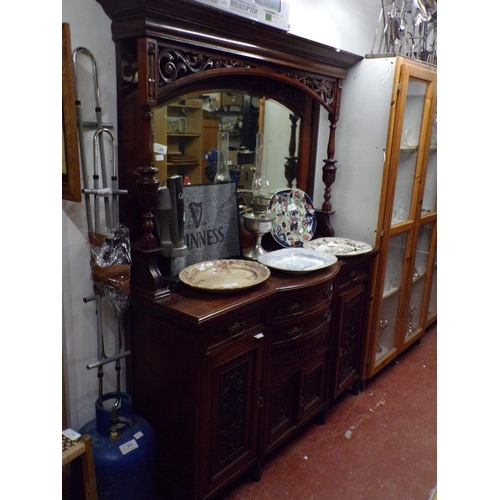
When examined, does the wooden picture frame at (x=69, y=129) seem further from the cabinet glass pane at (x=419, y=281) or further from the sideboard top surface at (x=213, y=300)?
the cabinet glass pane at (x=419, y=281)

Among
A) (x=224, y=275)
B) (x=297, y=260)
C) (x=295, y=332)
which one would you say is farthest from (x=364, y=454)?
(x=224, y=275)

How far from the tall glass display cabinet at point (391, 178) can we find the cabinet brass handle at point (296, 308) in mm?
764

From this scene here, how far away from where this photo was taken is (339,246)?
244cm

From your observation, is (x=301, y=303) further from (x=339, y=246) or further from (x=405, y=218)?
(x=405, y=218)

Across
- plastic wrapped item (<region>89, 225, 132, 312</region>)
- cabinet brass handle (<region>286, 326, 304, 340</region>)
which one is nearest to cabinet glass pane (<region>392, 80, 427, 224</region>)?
cabinet brass handle (<region>286, 326, 304, 340</region>)

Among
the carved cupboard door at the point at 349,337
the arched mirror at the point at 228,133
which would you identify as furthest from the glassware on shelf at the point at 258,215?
the carved cupboard door at the point at 349,337

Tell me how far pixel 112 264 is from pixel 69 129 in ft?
1.46

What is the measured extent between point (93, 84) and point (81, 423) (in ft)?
4.05

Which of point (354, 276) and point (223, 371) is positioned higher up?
point (354, 276)

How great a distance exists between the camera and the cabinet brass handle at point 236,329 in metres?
1.63

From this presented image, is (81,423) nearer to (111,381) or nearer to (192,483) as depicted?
(111,381)

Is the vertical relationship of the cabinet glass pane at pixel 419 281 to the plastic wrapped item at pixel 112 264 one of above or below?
below

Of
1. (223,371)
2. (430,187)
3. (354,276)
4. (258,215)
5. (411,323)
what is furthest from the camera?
(411,323)

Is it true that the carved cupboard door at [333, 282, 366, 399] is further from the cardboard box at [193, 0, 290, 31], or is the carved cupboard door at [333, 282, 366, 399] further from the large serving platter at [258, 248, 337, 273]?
the cardboard box at [193, 0, 290, 31]
